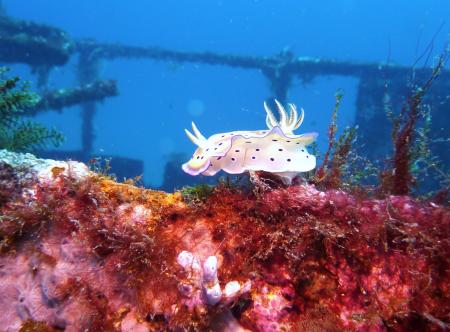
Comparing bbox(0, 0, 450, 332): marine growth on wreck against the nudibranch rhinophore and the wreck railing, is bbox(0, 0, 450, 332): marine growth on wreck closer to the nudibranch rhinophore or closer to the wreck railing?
the nudibranch rhinophore

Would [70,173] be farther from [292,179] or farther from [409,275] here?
[409,275]

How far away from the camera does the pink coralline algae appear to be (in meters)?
2.08

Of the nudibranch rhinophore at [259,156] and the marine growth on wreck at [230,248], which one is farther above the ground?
the nudibranch rhinophore at [259,156]

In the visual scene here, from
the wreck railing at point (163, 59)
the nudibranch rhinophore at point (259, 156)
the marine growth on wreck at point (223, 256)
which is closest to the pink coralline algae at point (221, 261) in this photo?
the marine growth on wreck at point (223, 256)

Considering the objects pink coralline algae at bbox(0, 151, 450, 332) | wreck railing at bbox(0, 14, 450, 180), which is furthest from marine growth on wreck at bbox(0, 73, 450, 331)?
wreck railing at bbox(0, 14, 450, 180)

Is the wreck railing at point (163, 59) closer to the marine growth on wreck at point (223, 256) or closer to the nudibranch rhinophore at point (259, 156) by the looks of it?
the nudibranch rhinophore at point (259, 156)

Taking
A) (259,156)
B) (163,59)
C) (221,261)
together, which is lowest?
(221,261)

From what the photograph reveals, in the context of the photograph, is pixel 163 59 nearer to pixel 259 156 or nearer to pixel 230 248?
pixel 259 156

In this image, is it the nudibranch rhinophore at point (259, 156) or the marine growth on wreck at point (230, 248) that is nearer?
the marine growth on wreck at point (230, 248)

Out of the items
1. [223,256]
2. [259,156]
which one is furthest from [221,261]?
[259,156]

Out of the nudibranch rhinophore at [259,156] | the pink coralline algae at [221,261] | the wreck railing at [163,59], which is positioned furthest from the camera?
the wreck railing at [163,59]

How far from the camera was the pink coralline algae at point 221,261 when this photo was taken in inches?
82.0

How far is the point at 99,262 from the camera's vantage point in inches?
94.7

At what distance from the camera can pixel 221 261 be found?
234 centimetres
